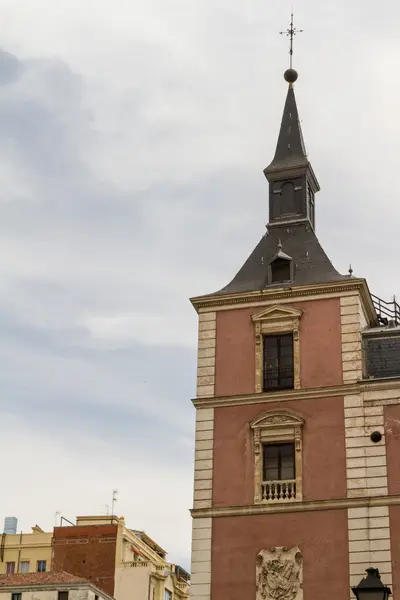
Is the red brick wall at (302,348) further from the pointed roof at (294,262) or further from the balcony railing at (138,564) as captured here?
the balcony railing at (138,564)

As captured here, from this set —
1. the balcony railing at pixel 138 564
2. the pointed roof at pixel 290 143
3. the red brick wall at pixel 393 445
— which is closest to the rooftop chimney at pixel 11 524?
the balcony railing at pixel 138 564

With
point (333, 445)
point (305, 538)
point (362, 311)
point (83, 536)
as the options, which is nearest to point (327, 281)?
point (362, 311)

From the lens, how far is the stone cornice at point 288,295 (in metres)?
35.3

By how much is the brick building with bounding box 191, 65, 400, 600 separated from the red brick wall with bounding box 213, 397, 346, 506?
4cm

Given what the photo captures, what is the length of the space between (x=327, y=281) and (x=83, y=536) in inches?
1435

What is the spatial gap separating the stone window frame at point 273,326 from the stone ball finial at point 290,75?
42.7 feet

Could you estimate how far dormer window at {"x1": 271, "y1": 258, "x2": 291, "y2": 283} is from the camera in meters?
37.2

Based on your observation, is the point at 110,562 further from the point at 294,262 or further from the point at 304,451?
the point at 304,451

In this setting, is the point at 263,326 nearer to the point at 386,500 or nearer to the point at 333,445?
the point at 333,445

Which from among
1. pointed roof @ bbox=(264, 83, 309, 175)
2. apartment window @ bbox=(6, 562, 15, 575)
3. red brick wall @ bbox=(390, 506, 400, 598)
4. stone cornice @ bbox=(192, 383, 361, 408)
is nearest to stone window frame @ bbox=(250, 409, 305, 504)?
stone cornice @ bbox=(192, 383, 361, 408)

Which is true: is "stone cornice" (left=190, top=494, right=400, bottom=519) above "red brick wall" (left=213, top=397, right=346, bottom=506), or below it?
below

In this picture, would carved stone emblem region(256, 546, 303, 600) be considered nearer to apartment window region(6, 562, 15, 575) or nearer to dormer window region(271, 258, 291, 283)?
dormer window region(271, 258, 291, 283)

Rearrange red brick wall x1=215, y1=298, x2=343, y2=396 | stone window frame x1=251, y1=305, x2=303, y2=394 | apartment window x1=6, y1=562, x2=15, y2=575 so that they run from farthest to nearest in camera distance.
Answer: apartment window x1=6, y1=562, x2=15, y2=575 < stone window frame x1=251, y1=305, x2=303, y2=394 < red brick wall x1=215, y1=298, x2=343, y2=396

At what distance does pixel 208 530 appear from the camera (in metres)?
33.4
